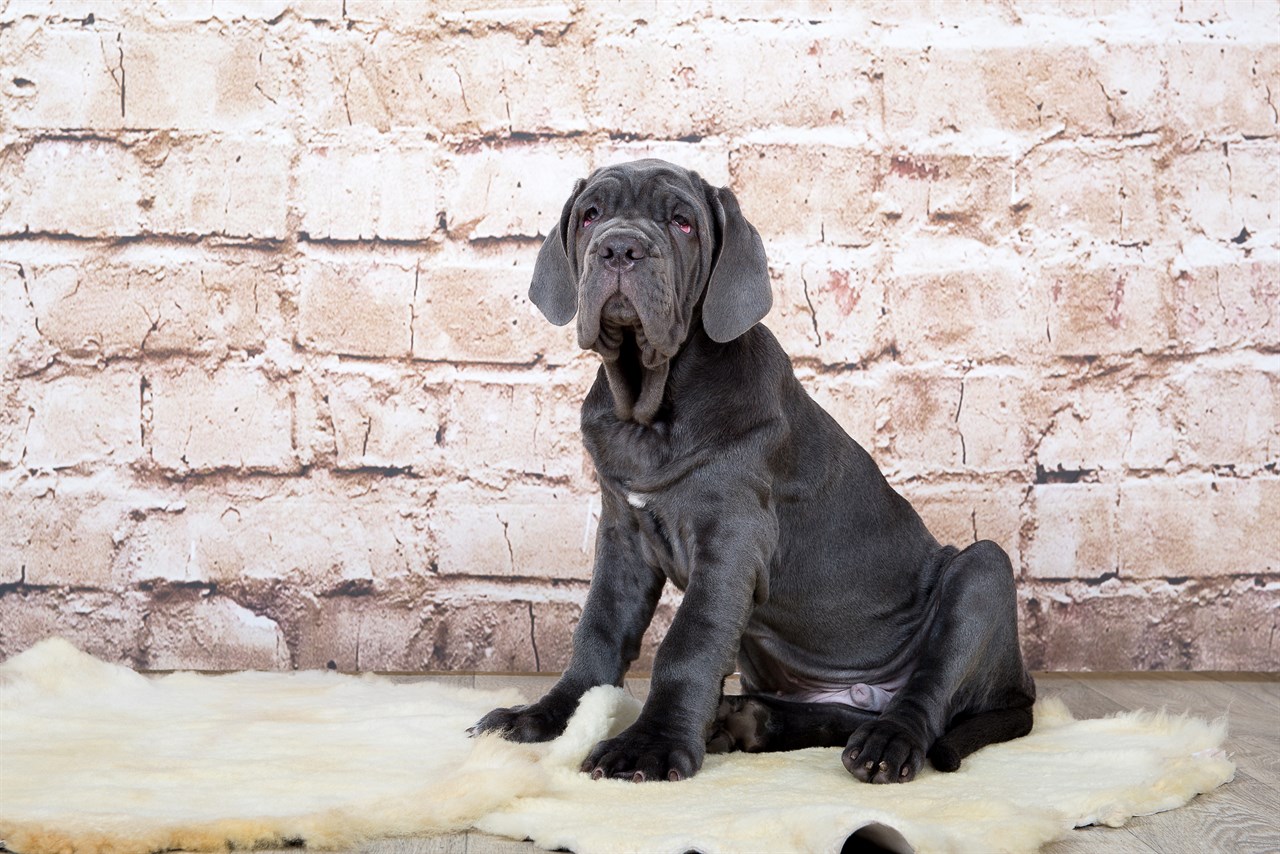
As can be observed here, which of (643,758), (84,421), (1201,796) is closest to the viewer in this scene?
(643,758)

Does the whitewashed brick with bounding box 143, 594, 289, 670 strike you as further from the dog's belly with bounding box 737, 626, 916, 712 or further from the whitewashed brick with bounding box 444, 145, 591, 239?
the dog's belly with bounding box 737, 626, 916, 712

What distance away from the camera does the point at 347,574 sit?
3504 mm

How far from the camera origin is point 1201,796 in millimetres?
2270

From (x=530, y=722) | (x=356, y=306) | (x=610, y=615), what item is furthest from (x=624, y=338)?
(x=356, y=306)

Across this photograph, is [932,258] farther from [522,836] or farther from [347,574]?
[522,836]

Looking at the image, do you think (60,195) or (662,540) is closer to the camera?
(662,540)

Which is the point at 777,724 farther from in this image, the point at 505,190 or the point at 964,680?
the point at 505,190

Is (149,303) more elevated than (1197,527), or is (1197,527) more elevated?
(149,303)

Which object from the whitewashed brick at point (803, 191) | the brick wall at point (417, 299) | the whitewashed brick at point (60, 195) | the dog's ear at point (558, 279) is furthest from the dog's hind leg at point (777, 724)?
the whitewashed brick at point (60, 195)

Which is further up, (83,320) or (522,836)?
(83,320)

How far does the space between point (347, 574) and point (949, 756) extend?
181cm

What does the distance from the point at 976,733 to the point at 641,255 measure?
1135mm

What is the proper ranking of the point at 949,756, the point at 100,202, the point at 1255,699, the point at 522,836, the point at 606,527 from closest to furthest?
the point at 522,836, the point at 949,756, the point at 606,527, the point at 1255,699, the point at 100,202

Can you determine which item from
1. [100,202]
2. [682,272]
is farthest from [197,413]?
[682,272]
